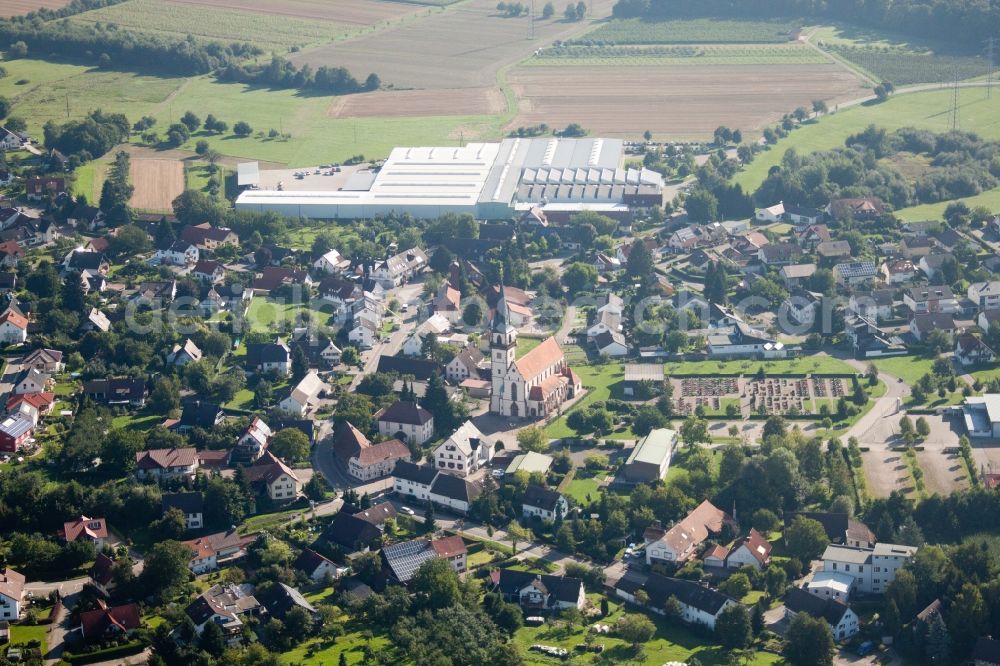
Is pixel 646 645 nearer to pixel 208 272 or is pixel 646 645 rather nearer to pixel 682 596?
pixel 682 596

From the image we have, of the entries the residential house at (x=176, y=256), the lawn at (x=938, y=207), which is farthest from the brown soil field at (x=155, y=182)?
the lawn at (x=938, y=207)

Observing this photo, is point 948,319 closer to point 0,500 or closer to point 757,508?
point 757,508

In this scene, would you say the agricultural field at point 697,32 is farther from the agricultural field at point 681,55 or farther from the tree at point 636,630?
the tree at point 636,630

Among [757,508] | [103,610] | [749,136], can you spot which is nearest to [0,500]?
[103,610]

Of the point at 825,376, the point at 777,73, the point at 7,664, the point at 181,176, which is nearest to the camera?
the point at 7,664

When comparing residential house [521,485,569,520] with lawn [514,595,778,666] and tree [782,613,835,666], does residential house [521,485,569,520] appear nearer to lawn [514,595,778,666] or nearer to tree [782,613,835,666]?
lawn [514,595,778,666]

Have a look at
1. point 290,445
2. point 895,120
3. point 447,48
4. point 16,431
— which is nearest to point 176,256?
point 16,431
